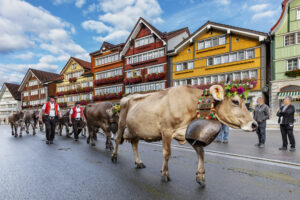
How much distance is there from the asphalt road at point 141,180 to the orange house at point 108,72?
31481mm

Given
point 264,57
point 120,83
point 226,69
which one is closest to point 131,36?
point 120,83

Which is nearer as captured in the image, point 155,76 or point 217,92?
point 217,92

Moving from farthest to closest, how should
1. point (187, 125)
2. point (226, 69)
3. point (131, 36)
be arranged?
1. point (131, 36)
2. point (226, 69)
3. point (187, 125)

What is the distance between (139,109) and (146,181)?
1384mm

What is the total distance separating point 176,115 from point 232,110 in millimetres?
908

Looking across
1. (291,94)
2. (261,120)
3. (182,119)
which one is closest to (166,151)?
(182,119)

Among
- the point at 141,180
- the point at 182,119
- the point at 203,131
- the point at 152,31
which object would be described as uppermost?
the point at 152,31

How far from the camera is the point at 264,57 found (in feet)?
78.0

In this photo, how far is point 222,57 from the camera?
26672 millimetres

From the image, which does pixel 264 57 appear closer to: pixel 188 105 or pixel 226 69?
pixel 226 69

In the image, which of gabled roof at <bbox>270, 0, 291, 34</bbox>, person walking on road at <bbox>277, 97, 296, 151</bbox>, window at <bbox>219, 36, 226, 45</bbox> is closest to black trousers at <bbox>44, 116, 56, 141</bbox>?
person walking on road at <bbox>277, 97, 296, 151</bbox>

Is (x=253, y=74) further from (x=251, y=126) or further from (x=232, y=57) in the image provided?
(x=251, y=126)

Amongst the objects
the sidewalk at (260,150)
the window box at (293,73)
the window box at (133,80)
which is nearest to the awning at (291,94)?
the window box at (293,73)

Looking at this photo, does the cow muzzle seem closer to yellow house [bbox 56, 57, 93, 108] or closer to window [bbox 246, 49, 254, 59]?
window [bbox 246, 49, 254, 59]
